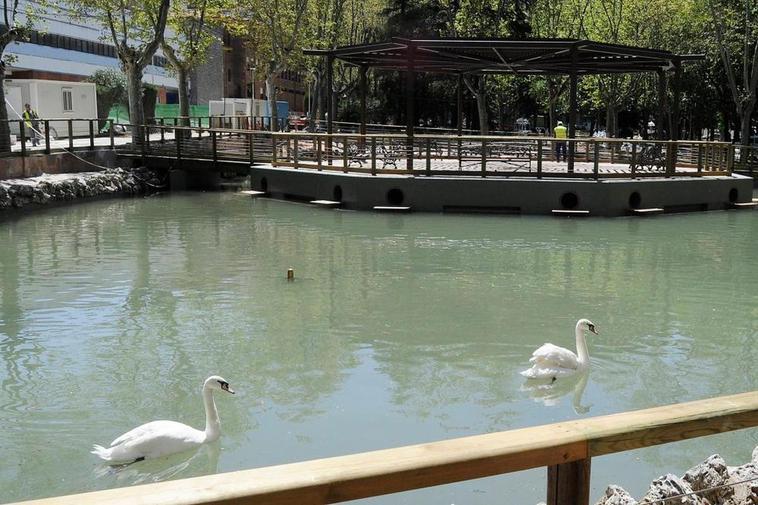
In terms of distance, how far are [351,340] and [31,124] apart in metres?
24.7

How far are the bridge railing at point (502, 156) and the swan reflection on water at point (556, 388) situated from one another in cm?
1365

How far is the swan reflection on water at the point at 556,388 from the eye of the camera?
7.93 metres

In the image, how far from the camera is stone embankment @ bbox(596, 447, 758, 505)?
13.0ft

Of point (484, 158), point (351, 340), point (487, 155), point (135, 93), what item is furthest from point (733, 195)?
point (135, 93)

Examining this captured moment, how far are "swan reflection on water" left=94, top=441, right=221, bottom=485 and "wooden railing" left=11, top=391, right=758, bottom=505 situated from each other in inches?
159

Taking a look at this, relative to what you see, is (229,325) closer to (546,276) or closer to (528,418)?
(528,418)

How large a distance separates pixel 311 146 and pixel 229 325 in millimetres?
15784

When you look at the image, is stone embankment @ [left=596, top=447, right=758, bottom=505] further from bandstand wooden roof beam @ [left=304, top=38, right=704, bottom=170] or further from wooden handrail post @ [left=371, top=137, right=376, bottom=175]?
wooden handrail post @ [left=371, top=137, right=376, bottom=175]

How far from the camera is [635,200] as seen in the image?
885 inches

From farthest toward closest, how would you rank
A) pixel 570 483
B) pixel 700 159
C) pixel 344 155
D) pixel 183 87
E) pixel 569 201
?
pixel 183 87
pixel 700 159
pixel 344 155
pixel 569 201
pixel 570 483

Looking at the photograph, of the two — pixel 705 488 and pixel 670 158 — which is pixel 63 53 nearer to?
pixel 670 158

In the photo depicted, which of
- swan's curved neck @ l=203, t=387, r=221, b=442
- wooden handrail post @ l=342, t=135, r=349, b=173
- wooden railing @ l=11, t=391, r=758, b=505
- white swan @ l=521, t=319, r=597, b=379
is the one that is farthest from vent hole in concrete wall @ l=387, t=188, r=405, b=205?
wooden railing @ l=11, t=391, r=758, b=505

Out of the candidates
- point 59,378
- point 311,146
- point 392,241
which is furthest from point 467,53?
point 59,378

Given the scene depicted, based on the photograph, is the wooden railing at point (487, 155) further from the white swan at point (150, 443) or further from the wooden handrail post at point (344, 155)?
the white swan at point (150, 443)
